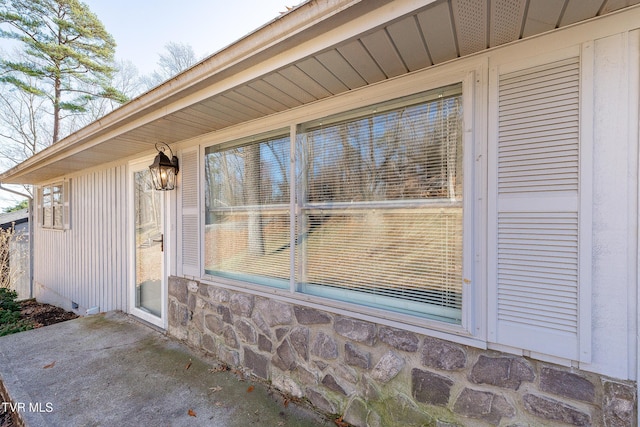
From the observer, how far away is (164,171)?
303 centimetres

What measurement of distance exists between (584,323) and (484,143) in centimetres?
90

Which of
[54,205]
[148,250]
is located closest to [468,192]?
[148,250]

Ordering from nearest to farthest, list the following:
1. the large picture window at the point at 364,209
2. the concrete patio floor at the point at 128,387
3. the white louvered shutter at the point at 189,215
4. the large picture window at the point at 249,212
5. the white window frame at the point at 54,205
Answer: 1. the large picture window at the point at 364,209
2. the concrete patio floor at the point at 128,387
3. the large picture window at the point at 249,212
4. the white louvered shutter at the point at 189,215
5. the white window frame at the point at 54,205

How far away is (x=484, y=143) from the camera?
1.46m

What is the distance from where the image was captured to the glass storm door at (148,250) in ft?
11.3

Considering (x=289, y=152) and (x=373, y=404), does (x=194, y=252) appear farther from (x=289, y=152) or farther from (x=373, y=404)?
(x=373, y=404)

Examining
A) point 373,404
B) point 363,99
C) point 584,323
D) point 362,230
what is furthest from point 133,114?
point 584,323

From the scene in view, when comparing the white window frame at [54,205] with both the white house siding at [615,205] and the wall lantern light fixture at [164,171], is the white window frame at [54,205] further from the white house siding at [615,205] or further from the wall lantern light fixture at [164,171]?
the white house siding at [615,205]

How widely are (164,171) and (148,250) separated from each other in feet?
3.95

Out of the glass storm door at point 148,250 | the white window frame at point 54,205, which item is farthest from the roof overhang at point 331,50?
the white window frame at point 54,205

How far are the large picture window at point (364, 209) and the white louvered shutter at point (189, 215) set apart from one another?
544mm

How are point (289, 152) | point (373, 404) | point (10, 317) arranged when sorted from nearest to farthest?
point (373, 404) → point (289, 152) → point (10, 317)

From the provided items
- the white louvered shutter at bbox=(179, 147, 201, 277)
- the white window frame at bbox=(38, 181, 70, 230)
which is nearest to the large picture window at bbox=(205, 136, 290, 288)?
the white louvered shutter at bbox=(179, 147, 201, 277)

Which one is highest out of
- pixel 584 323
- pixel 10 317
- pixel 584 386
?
pixel 584 323
